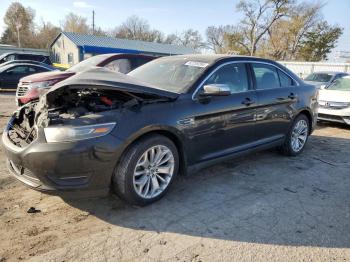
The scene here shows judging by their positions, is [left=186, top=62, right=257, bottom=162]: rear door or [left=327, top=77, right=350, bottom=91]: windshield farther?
[left=327, top=77, right=350, bottom=91]: windshield

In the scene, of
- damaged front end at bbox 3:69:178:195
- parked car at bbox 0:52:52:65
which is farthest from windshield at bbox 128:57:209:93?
parked car at bbox 0:52:52:65

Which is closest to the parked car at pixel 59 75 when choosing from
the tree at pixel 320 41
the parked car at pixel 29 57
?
the parked car at pixel 29 57

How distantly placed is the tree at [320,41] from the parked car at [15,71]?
4353cm

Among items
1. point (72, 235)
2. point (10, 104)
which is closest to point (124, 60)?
point (10, 104)

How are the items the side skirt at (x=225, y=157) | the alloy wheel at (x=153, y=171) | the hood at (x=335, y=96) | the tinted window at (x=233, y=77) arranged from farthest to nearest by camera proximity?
1. the hood at (x=335, y=96)
2. the tinted window at (x=233, y=77)
3. the side skirt at (x=225, y=157)
4. the alloy wheel at (x=153, y=171)

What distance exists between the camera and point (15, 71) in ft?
48.1

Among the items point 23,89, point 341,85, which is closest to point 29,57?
point 23,89

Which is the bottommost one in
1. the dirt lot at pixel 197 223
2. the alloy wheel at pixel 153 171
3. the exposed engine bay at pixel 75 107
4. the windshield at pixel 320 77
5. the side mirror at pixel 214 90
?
the dirt lot at pixel 197 223

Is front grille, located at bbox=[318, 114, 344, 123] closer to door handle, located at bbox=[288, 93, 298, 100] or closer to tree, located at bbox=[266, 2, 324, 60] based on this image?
door handle, located at bbox=[288, 93, 298, 100]

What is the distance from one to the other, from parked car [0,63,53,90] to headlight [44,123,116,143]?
1245 centimetres

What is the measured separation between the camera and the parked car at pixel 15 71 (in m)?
14.5

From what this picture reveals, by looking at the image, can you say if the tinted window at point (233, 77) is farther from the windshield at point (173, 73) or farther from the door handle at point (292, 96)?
the door handle at point (292, 96)

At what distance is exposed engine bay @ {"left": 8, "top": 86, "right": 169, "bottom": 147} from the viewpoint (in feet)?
10.4

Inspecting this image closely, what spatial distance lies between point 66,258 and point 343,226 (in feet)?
8.91
